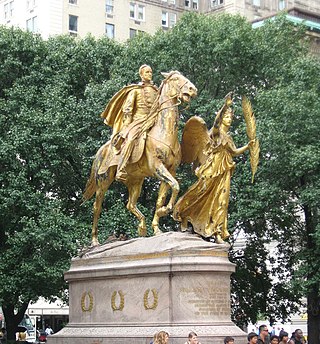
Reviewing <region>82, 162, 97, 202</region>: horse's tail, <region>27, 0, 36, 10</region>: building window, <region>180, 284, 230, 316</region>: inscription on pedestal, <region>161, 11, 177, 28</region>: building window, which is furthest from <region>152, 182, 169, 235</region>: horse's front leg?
<region>161, 11, 177, 28</region>: building window

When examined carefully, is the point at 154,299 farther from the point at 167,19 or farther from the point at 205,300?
the point at 167,19

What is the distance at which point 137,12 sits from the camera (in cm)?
7662

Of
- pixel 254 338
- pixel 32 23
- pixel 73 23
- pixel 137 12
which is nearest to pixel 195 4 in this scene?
pixel 137 12

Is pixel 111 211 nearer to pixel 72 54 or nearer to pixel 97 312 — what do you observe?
pixel 72 54

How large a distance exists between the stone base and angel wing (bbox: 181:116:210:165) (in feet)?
7.70

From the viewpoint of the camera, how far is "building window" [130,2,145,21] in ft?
250

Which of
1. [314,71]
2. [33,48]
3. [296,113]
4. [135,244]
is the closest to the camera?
[135,244]

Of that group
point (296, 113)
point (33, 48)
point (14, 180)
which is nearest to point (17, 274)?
point (14, 180)

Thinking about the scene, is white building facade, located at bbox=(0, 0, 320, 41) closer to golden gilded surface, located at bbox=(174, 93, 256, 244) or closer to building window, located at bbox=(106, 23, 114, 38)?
building window, located at bbox=(106, 23, 114, 38)

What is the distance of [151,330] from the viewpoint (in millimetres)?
17828

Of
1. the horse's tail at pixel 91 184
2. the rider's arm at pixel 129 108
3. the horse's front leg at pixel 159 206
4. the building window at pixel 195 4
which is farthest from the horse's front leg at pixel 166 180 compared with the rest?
the building window at pixel 195 4

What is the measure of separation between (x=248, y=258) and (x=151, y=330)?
16716mm

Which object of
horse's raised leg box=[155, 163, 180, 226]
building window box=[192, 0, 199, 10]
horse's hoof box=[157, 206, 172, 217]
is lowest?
horse's hoof box=[157, 206, 172, 217]

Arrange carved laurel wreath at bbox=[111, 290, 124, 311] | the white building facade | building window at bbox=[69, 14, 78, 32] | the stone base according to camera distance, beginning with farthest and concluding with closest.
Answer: building window at bbox=[69, 14, 78, 32], the white building facade, carved laurel wreath at bbox=[111, 290, 124, 311], the stone base
